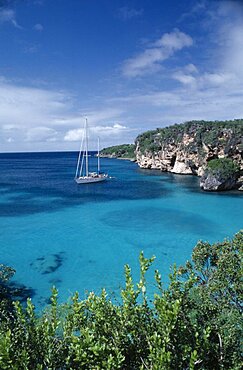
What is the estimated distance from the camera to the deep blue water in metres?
21.3

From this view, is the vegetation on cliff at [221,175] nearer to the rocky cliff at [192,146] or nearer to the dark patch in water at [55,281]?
the rocky cliff at [192,146]

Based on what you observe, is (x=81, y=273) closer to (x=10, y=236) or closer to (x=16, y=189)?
(x=10, y=236)

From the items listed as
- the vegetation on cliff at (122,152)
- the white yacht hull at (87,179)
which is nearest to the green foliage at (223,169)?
the white yacht hull at (87,179)

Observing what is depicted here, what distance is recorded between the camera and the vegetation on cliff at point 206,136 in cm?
5690

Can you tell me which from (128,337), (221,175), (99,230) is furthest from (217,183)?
(128,337)

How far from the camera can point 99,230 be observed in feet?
103

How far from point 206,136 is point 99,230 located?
1662 inches

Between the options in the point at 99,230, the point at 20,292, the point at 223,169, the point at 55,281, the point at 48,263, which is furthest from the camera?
the point at 223,169

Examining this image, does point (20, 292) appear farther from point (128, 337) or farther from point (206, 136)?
point (206, 136)

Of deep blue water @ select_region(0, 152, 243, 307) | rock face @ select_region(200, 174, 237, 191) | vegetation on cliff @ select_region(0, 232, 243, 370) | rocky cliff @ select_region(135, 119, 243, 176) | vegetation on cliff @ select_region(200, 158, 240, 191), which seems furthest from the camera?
rocky cliff @ select_region(135, 119, 243, 176)

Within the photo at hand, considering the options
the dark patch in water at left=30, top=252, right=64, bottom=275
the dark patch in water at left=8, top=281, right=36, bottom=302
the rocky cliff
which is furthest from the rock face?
the dark patch in water at left=8, top=281, right=36, bottom=302

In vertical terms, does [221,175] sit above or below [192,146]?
below

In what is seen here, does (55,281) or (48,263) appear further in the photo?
(48,263)

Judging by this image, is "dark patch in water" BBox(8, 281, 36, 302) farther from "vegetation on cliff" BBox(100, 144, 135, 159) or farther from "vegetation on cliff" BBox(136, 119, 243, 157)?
"vegetation on cliff" BBox(100, 144, 135, 159)
